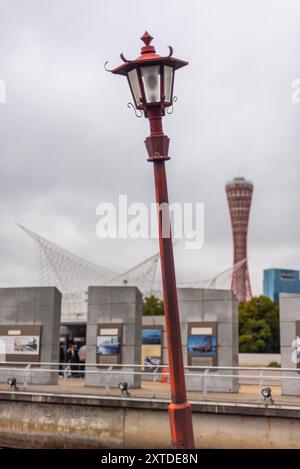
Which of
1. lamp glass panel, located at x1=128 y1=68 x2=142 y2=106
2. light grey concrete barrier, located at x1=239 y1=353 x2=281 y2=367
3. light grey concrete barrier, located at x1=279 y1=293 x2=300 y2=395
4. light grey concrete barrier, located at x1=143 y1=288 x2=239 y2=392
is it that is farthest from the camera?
light grey concrete barrier, located at x1=239 y1=353 x2=281 y2=367

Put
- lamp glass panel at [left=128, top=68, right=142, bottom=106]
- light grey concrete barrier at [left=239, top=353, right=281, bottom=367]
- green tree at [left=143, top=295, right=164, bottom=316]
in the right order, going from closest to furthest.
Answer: lamp glass panel at [left=128, top=68, right=142, bottom=106] < light grey concrete barrier at [left=239, top=353, right=281, bottom=367] < green tree at [left=143, top=295, right=164, bottom=316]

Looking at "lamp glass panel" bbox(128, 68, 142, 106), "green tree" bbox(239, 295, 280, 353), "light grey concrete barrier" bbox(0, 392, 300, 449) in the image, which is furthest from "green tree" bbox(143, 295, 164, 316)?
"lamp glass panel" bbox(128, 68, 142, 106)

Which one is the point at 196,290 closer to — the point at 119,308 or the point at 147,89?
the point at 119,308

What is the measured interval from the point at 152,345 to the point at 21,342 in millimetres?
8708

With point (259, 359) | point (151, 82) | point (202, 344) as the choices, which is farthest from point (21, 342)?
point (259, 359)

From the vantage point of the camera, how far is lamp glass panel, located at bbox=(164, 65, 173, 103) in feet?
24.3

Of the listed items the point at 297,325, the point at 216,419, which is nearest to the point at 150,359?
the point at 297,325

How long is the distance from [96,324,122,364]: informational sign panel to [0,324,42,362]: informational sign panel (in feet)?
8.01

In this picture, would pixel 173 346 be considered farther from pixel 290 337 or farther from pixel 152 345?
pixel 152 345

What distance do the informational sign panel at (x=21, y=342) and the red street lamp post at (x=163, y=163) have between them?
16935 millimetres

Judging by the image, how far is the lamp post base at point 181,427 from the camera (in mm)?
7324

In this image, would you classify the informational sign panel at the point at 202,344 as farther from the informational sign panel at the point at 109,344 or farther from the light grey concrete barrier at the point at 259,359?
the light grey concrete barrier at the point at 259,359

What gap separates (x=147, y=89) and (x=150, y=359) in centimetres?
2430

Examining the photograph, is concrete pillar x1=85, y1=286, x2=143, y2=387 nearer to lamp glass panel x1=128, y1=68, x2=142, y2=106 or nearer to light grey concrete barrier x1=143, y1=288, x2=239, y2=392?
light grey concrete barrier x1=143, y1=288, x2=239, y2=392
